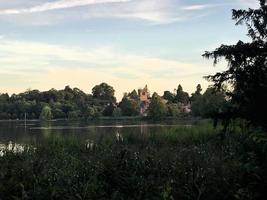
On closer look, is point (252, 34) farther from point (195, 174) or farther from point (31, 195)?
point (31, 195)

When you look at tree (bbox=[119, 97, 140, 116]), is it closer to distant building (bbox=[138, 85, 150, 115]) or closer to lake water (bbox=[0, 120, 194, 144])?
distant building (bbox=[138, 85, 150, 115])

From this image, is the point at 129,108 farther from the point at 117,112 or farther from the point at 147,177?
the point at 147,177

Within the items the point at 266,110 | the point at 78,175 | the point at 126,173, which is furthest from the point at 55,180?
the point at 266,110

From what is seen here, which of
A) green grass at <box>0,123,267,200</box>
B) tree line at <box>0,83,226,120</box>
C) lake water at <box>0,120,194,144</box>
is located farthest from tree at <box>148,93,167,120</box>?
green grass at <box>0,123,267,200</box>

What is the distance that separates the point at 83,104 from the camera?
169125 mm

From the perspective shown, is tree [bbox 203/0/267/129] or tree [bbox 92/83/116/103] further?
tree [bbox 92/83/116/103]

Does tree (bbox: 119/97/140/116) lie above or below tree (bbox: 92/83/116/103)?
below

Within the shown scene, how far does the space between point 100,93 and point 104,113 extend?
36.4 metres

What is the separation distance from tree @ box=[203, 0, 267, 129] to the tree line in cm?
11496

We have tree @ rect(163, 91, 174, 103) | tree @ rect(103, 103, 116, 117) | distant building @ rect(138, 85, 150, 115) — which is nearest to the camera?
tree @ rect(103, 103, 116, 117)

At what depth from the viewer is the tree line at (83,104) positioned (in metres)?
137

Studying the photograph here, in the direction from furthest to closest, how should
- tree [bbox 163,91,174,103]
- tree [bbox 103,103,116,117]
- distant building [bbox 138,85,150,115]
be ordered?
tree [bbox 163,91,174,103] < distant building [bbox 138,85,150,115] < tree [bbox 103,103,116,117]

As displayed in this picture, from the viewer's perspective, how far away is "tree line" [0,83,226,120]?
13702 cm

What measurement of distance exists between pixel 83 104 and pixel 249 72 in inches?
6416
